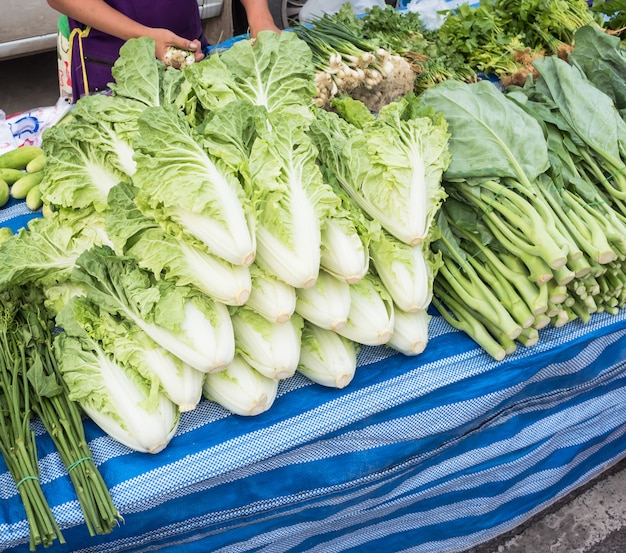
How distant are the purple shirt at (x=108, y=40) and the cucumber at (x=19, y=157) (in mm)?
691

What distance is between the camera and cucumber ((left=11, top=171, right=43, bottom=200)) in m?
2.76

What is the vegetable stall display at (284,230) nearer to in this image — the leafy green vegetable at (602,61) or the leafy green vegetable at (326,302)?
the leafy green vegetable at (326,302)

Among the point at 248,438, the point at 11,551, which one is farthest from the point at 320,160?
the point at 11,551

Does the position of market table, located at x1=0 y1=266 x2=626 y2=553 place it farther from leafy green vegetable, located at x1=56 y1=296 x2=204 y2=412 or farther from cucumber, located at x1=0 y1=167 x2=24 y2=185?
cucumber, located at x1=0 y1=167 x2=24 y2=185

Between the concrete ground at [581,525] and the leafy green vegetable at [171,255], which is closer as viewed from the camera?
the leafy green vegetable at [171,255]

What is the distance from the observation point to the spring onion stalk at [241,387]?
178cm

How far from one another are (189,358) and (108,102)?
1039mm

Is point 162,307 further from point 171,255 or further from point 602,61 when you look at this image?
point 602,61

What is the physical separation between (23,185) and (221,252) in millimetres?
1627

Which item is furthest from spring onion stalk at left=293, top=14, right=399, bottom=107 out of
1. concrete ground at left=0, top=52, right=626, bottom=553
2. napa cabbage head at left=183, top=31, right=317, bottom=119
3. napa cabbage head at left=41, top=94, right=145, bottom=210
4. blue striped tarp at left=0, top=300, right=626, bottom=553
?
concrete ground at left=0, top=52, right=626, bottom=553

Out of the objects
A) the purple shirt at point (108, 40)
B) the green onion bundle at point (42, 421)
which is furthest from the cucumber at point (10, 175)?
the green onion bundle at point (42, 421)

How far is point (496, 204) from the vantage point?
2.11 meters

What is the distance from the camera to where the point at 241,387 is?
70.2 inches

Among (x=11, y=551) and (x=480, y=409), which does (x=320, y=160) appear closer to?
(x=480, y=409)
